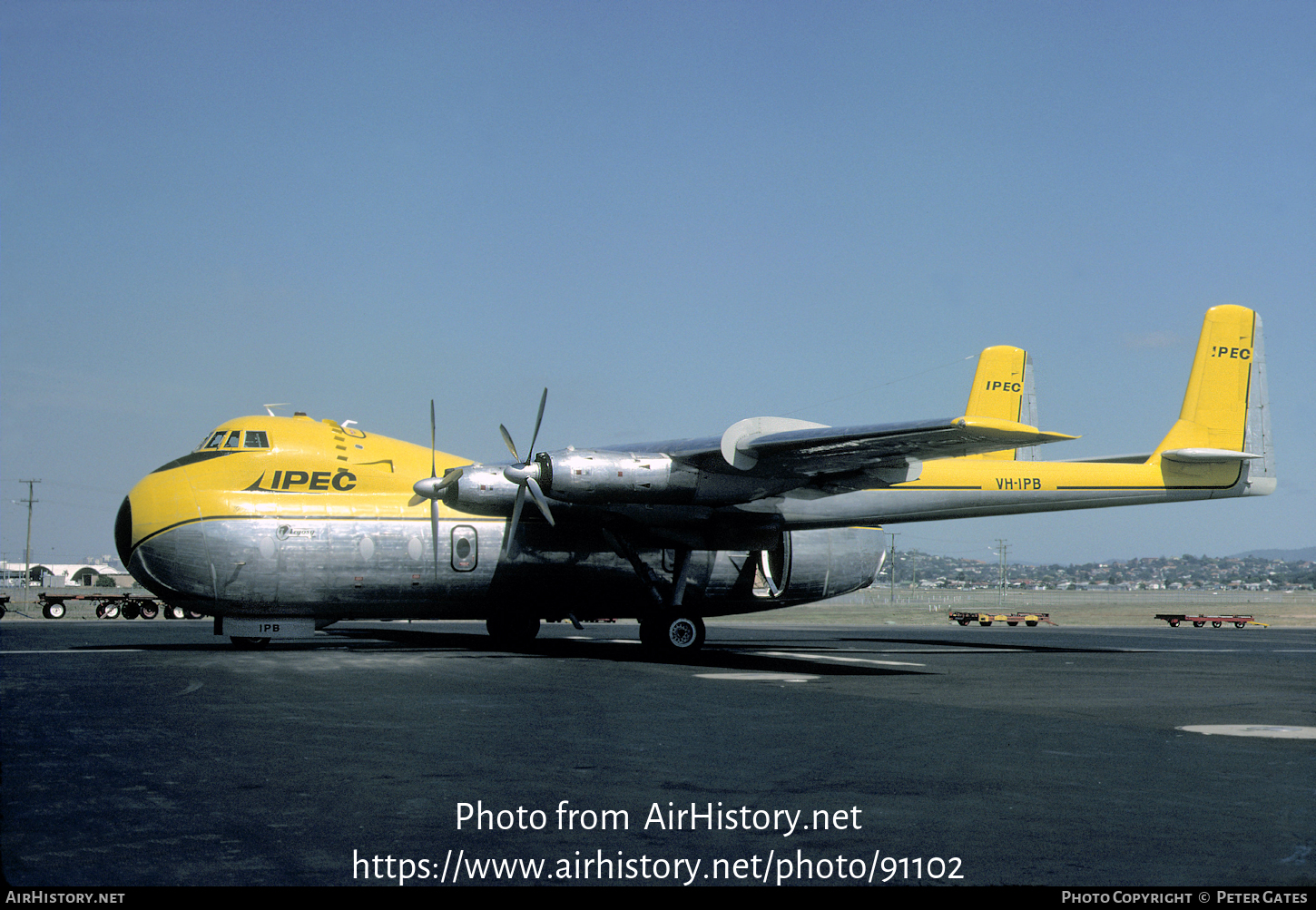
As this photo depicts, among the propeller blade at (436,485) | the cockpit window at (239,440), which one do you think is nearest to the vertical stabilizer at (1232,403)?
the propeller blade at (436,485)

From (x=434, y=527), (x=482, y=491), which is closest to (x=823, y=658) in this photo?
(x=482, y=491)

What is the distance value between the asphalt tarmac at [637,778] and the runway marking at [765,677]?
0.20 meters

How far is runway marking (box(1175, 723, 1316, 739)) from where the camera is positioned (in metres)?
14.4

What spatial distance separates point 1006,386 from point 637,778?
112ft

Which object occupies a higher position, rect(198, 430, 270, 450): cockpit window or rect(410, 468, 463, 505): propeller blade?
rect(198, 430, 270, 450): cockpit window

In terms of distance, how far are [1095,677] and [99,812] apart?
66.8 ft

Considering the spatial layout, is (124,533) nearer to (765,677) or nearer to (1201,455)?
(765,677)

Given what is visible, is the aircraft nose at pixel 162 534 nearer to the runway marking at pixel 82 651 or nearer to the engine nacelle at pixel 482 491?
the runway marking at pixel 82 651

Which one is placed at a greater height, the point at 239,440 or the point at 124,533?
the point at 239,440

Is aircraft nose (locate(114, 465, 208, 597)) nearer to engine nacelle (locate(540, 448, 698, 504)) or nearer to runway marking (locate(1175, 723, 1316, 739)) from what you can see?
engine nacelle (locate(540, 448, 698, 504))

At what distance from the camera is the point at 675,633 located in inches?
1137

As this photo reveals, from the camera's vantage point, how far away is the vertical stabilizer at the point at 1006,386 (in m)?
41.4

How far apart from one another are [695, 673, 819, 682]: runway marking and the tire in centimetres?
546

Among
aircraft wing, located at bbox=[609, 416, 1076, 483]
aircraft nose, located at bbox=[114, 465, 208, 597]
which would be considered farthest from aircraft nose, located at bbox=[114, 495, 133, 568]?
aircraft wing, located at bbox=[609, 416, 1076, 483]
